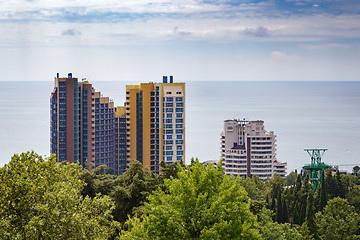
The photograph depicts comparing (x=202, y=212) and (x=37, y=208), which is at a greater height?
(x=37, y=208)

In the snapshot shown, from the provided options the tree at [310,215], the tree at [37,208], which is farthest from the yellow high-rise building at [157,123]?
the tree at [37,208]

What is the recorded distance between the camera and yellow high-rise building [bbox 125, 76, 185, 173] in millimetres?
39906

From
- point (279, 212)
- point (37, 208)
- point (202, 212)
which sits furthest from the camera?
point (279, 212)

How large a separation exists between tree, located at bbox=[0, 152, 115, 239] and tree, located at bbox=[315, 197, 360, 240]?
35.2 feet

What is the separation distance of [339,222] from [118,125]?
25521 millimetres

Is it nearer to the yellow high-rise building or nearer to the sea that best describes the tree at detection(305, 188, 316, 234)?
the yellow high-rise building

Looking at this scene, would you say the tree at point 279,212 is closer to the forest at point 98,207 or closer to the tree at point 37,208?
the forest at point 98,207

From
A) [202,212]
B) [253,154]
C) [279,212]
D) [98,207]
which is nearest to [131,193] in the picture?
[98,207]

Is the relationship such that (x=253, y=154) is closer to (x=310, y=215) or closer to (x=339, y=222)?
(x=310, y=215)

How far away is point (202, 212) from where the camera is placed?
29.8ft

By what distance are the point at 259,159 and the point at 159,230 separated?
135ft

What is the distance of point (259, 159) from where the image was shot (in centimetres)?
4978

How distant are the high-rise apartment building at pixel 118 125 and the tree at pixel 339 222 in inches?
841

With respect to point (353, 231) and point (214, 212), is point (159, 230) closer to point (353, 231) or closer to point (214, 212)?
point (214, 212)
